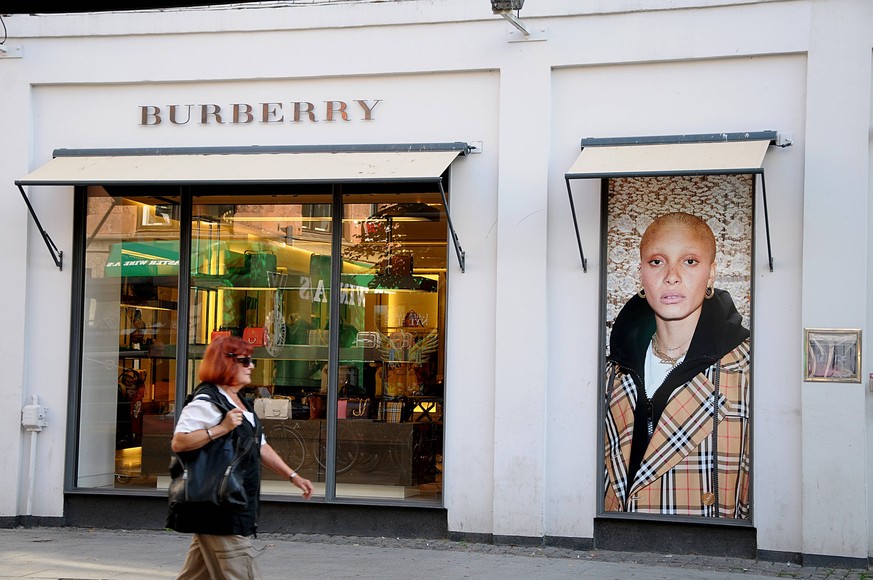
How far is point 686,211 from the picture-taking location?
995 cm

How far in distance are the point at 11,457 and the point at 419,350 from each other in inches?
168

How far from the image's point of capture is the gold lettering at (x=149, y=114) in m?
11.2

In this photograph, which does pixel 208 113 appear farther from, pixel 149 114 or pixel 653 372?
pixel 653 372

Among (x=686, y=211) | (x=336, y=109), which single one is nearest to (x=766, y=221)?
(x=686, y=211)

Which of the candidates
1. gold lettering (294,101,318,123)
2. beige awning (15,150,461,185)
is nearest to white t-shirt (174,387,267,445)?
beige awning (15,150,461,185)

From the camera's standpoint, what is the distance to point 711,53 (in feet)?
32.0

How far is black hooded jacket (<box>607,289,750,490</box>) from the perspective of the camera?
31.9 feet

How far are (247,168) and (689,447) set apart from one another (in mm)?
4845

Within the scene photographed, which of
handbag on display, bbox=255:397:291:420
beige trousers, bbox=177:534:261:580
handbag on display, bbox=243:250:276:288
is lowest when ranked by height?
beige trousers, bbox=177:534:261:580

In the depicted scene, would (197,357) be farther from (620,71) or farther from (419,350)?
(620,71)

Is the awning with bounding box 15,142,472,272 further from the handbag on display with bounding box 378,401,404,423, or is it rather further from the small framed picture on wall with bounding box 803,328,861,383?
the small framed picture on wall with bounding box 803,328,861,383

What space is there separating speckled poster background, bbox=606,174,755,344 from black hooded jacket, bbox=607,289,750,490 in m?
0.09

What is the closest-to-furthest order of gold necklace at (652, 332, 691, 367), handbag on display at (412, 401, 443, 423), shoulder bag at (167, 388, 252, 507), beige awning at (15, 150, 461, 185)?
shoulder bag at (167, 388, 252, 507)
gold necklace at (652, 332, 691, 367)
beige awning at (15, 150, 461, 185)
handbag on display at (412, 401, 443, 423)

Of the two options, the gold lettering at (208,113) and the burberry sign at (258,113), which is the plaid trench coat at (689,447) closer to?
the burberry sign at (258,113)
